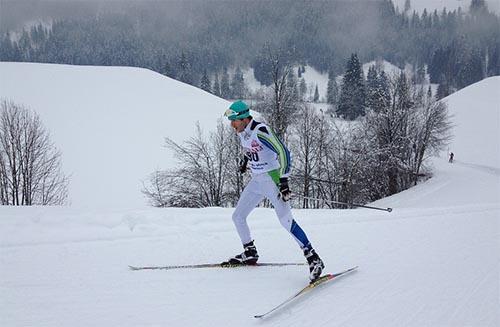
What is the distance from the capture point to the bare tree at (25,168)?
2320 cm

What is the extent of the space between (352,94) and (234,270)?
71.3m

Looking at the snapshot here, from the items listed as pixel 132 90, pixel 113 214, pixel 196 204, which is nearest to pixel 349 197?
pixel 196 204

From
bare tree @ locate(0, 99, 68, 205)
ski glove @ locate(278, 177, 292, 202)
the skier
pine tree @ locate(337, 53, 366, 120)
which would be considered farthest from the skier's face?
pine tree @ locate(337, 53, 366, 120)

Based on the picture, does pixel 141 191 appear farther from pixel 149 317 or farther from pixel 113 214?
pixel 149 317

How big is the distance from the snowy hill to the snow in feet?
54.6

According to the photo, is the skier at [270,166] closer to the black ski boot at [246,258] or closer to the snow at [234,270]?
the snow at [234,270]

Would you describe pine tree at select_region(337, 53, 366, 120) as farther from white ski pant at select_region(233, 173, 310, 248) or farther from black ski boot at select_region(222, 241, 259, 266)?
white ski pant at select_region(233, 173, 310, 248)

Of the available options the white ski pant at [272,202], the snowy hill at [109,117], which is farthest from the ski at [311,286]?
the snowy hill at [109,117]

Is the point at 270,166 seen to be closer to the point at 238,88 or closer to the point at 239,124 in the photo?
the point at 239,124

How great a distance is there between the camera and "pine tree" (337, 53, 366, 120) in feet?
231

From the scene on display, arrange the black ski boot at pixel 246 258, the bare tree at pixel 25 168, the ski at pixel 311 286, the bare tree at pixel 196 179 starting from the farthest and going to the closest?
the bare tree at pixel 196 179 < the bare tree at pixel 25 168 < the black ski boot at pixel 246 258 < the ski at pixel 311 286

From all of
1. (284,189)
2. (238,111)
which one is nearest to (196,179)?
(238,111)

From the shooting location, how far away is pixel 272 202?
14.4ft

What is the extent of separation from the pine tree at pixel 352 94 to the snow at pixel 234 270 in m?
64.8
